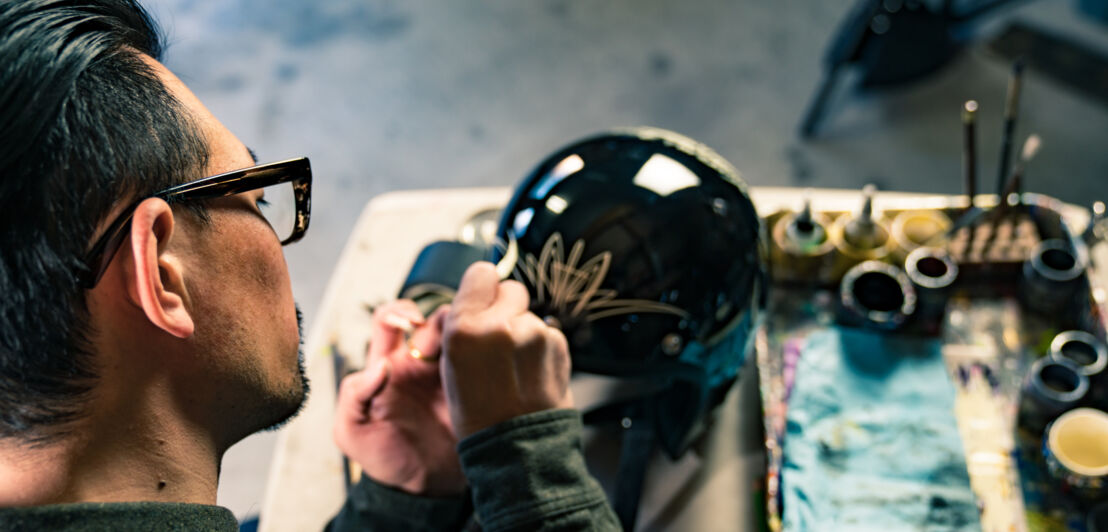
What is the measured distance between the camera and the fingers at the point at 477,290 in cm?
83

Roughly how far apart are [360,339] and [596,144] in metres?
0.46

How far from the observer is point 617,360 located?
0.96 meters

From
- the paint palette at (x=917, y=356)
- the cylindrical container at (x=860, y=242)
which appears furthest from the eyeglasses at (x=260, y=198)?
the cylindrical container at (x=860, y=242)

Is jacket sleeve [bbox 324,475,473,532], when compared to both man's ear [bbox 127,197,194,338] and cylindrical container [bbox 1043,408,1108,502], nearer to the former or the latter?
man's ear [bbox 127,197,194,338]

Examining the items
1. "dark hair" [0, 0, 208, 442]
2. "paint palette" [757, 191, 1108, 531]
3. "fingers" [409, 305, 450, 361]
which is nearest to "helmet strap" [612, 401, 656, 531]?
"paint palette" [757, 191, 1108, 531]

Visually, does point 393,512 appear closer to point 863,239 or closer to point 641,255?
point 641,255

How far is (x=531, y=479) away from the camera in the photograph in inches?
30.7

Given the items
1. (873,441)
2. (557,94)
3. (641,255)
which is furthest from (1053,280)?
(557,94)

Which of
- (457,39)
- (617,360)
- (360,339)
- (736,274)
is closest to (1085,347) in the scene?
(736,274)

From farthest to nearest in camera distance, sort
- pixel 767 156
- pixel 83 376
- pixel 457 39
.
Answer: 1. pixel 457 39
2. pixel 767 156
3. pixel 83 376

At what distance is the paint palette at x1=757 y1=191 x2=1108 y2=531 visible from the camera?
946 millimetres

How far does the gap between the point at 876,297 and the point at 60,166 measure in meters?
0.95

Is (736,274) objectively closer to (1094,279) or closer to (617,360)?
(617,360)

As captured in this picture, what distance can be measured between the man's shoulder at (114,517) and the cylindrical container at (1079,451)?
0.88m
